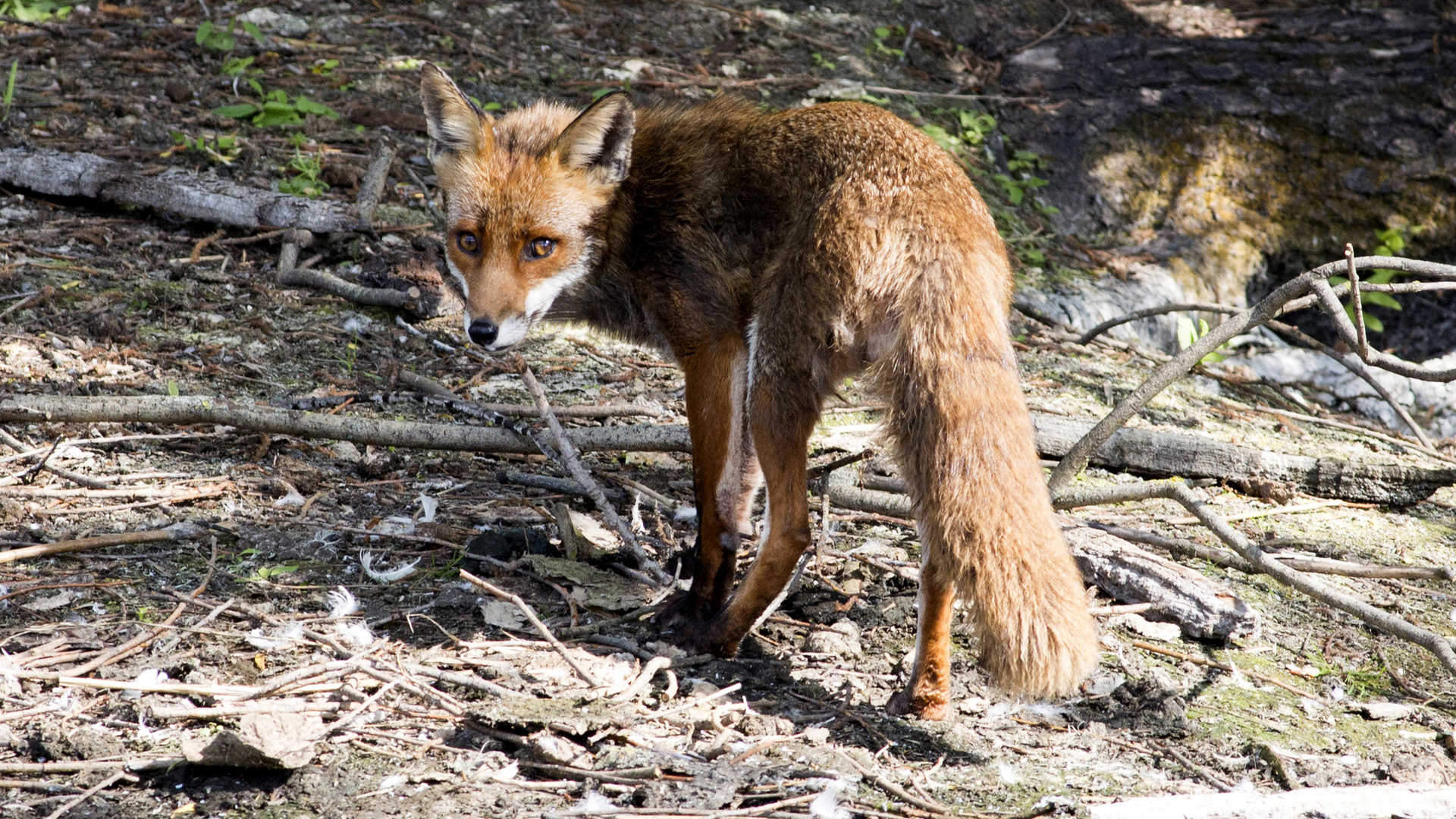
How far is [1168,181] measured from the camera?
8953mm

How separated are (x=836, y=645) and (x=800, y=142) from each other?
1.90 meters

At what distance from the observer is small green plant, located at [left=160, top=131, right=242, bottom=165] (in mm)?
6926

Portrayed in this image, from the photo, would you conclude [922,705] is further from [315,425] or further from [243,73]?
[243,73]

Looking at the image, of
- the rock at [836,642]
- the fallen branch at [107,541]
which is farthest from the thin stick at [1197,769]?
the fallen branch at [107,541]

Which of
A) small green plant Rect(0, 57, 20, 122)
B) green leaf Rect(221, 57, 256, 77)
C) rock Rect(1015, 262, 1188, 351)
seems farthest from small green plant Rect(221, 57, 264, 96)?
rock Rect(1015, 262, 1188, 351)

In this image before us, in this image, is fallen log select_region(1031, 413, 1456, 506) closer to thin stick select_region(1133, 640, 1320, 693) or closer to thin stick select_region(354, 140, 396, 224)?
thin stick select_region(1133, 640, 1320, 693)

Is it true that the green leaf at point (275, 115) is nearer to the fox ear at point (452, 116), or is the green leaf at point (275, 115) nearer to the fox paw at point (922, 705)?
the fox ear at point (452, 116)

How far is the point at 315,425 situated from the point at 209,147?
3526mm

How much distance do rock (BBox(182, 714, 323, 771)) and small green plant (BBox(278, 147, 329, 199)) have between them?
4600 millimetres

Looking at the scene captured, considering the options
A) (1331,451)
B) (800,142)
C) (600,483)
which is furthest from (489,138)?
(1331,451)

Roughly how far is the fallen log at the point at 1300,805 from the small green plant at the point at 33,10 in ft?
30.9

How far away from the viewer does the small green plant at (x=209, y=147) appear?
6926 mm

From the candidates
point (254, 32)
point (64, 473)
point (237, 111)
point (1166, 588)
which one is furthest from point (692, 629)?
point (254, 32)

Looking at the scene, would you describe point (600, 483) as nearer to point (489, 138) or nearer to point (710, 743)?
point (489, 138)
